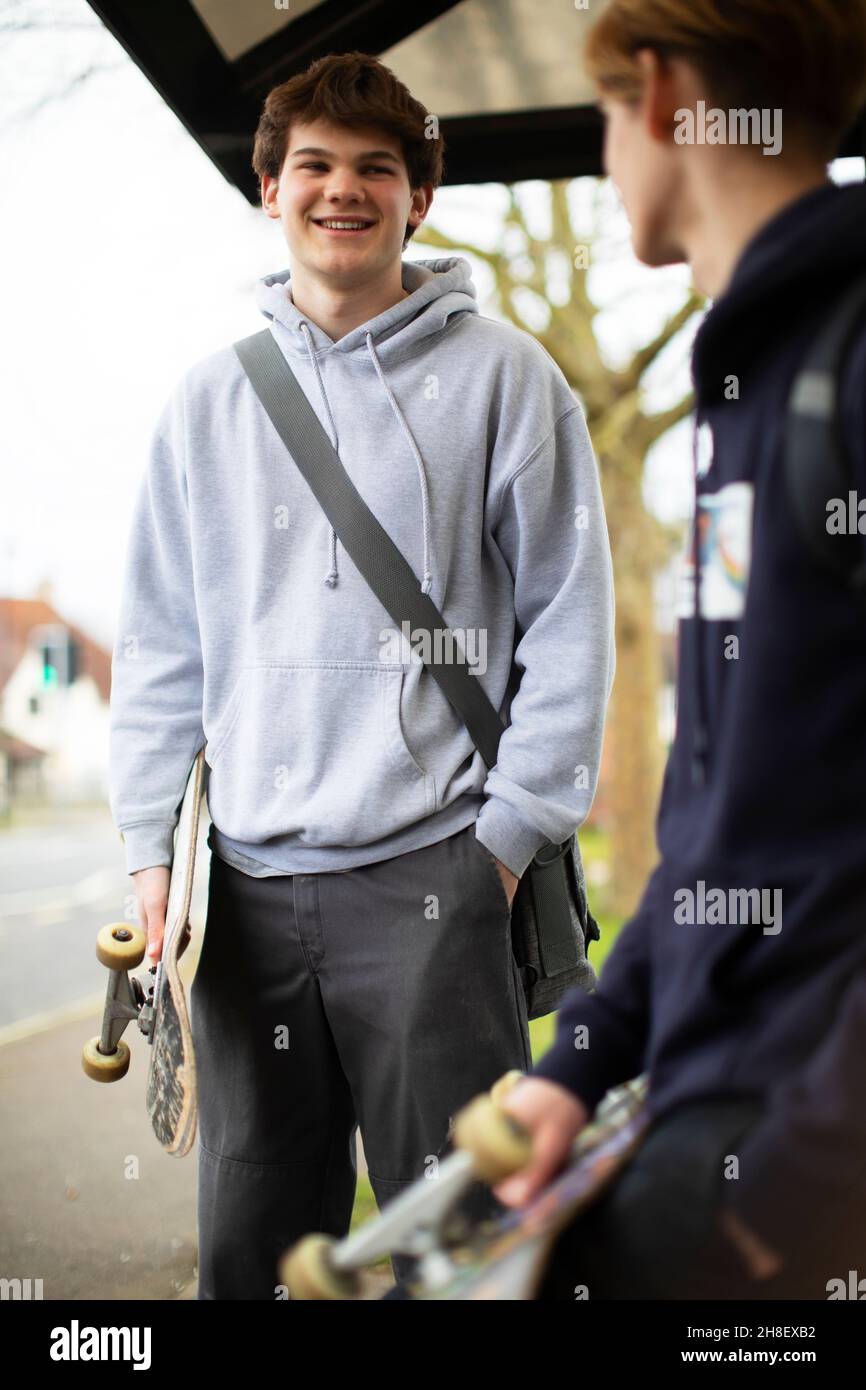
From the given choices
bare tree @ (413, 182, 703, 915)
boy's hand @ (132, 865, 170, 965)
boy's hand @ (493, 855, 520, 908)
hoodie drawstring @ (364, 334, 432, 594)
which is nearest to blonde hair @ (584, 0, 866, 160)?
hoodie drawstring @ (364, 334, 432, 594)

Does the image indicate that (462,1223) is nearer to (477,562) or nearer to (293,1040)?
(293,1040)

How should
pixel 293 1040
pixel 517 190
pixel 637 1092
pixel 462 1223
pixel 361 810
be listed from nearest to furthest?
pixel 462 1223, pixel 637 1092, pixel 361 810, pixel 293 1040, pixel 517 190

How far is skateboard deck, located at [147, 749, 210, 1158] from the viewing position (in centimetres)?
191

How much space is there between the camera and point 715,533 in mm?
1143

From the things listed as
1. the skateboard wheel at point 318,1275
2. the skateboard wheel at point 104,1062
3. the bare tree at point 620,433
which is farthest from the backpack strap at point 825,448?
the bare tree at point 620,433

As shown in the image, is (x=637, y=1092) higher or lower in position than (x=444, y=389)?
lower

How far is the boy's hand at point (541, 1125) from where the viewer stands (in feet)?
3.59

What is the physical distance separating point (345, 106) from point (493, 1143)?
1622 millimetres

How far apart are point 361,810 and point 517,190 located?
734 cm

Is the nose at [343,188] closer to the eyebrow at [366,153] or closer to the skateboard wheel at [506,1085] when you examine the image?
the eyebrow at [366,153]

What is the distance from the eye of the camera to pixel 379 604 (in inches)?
77.3

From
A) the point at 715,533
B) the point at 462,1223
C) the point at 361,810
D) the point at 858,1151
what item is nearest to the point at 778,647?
the point at 715,533

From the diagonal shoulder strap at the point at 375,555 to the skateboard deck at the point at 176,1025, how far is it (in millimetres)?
472

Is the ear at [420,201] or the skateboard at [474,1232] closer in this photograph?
the skateboard at [474,1232]
